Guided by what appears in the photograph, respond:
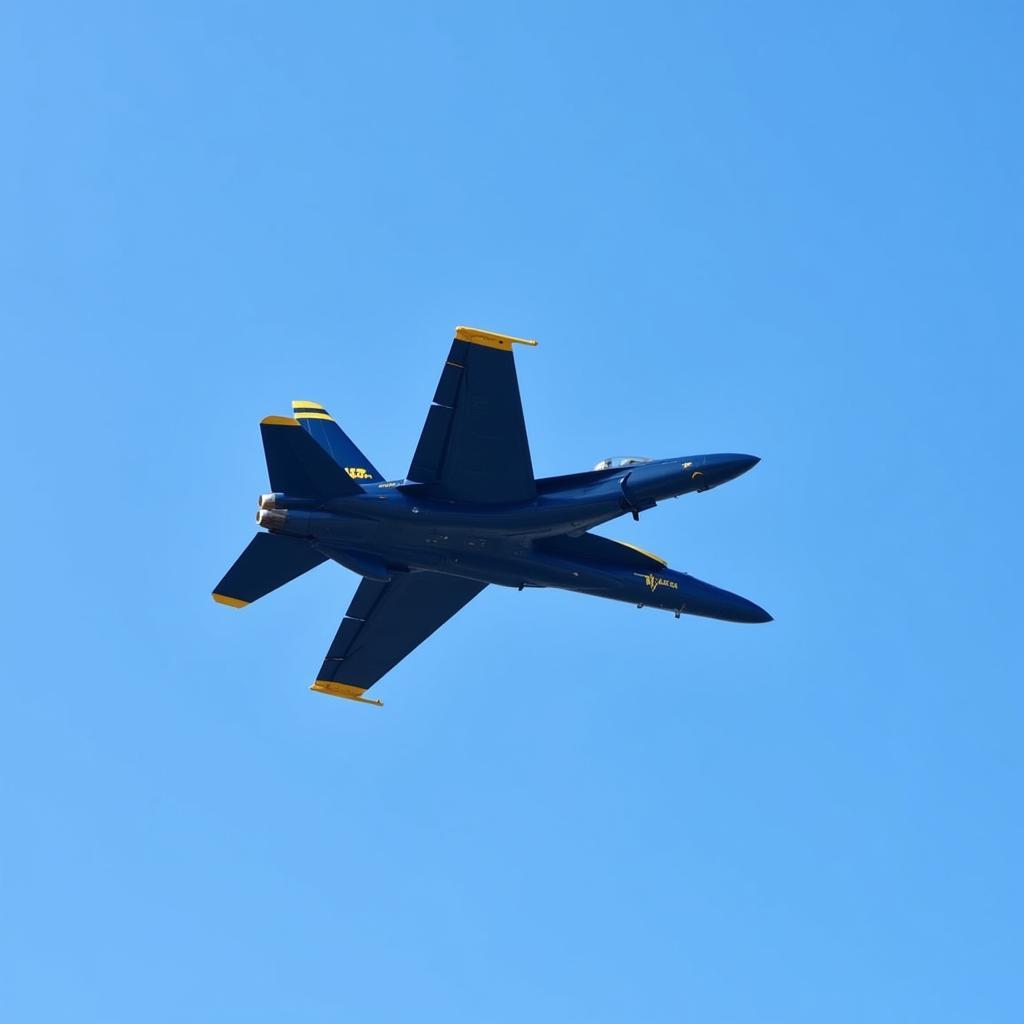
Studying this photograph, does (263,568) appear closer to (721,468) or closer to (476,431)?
(476,431)

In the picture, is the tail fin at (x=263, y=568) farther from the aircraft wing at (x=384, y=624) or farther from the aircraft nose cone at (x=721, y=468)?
the aircraft nose cone at (x=721, y=468)

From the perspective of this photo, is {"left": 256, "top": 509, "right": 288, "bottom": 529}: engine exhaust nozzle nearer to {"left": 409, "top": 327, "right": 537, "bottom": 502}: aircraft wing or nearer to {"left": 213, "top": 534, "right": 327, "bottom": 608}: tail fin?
{"left": 213, "top": 534, "right": 327, "bottom": 608}: tail fin

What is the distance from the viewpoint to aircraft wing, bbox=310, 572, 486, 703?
51844 mm

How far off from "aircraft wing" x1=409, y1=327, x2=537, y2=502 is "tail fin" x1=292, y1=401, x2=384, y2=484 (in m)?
3.42

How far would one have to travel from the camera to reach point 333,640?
53344 millimetres

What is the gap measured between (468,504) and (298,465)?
16.4 feet

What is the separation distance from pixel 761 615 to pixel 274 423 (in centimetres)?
1688

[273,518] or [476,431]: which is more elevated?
[476,431]

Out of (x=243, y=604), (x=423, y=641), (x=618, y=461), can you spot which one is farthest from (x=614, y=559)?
(x=243, y=604)

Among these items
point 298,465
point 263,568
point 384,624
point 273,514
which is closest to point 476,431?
point 298,465

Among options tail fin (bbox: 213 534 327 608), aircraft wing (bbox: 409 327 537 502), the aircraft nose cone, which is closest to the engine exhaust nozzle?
tail fin (bbox: 213 534 327 608)

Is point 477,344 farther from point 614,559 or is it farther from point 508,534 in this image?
point 614,559

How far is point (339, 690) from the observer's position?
53.6 m

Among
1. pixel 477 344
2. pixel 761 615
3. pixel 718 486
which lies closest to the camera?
pixel 477 344
